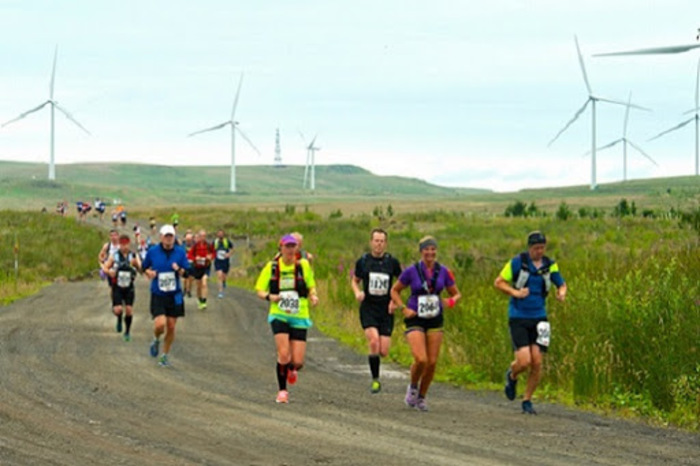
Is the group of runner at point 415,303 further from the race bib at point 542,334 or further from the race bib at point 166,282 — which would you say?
the race bib at point 166,282

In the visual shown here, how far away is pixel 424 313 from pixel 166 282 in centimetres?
633

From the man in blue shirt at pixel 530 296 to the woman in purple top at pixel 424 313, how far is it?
695 millimetres

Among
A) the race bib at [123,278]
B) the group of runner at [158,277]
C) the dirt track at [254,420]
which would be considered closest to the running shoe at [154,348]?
the group of runner at [158,277]

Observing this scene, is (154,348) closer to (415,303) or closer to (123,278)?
(123,278)

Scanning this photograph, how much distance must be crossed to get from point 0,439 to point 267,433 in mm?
2457

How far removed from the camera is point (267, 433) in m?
12.8

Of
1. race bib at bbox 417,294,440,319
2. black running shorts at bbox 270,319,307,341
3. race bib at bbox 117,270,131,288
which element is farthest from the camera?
race bib at bbox 117,270,131,288

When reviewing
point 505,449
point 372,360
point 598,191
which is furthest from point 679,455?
point 598,191

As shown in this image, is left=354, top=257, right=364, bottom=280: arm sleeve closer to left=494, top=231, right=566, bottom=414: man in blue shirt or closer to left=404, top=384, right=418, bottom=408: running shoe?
left=404, top=384, right=418, bottom=408: running shoe

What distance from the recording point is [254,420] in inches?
545

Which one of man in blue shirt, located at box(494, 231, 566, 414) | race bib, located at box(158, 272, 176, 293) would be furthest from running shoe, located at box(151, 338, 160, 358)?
man in blue shirt, located at box(494, 231, 566, 414)

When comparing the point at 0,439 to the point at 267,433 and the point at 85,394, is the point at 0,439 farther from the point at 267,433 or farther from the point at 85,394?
the point at 85,394

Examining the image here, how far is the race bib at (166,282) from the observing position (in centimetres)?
2038

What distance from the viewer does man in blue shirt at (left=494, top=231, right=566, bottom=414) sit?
1494 cm
